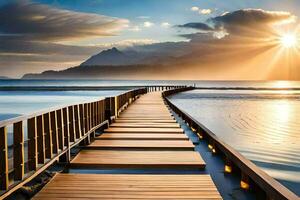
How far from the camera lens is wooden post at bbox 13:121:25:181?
4.41 metres

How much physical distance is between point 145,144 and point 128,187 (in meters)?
3.74

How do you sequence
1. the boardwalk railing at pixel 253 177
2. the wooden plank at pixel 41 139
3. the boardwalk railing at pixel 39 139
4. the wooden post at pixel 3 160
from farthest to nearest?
the wooden plank at pixel 41 139, the boardwalk railing at pixel 253 177, the boardwalk railing at pixel 39 139, the wooden post at pixel 3 160

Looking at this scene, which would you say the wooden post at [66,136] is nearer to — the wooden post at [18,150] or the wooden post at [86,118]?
the wooden post at [86,118]

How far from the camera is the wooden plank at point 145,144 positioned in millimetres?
8398

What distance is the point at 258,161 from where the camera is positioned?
35.9ft

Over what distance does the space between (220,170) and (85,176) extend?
2622 mm

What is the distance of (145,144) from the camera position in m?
8.86

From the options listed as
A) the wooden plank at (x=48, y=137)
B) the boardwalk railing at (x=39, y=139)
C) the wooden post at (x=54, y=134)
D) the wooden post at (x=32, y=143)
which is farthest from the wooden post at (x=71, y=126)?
the wooden post at (x=32, y=143)

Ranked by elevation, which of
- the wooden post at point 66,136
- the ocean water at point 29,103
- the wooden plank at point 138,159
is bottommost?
the ocean water at point 29,103

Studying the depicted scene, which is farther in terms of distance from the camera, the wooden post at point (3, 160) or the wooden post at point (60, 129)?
the wooden post at point (60, 129)

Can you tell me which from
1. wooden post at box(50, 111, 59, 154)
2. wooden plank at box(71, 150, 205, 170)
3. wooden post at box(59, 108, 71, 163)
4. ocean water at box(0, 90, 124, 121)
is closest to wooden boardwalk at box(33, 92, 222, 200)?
wooden plank at box(71, 150, 205, 170)

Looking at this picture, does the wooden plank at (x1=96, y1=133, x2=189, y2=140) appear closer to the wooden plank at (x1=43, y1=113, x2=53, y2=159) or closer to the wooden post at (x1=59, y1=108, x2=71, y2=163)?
the wooden post at (x1=59, y1=108, x2=71, y2=163)

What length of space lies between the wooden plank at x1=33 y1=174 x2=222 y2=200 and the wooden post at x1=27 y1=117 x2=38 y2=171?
340 mm

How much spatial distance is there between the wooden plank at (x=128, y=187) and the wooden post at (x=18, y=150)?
13.9 inches
